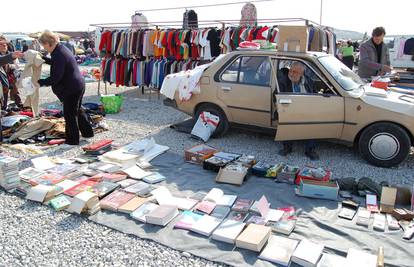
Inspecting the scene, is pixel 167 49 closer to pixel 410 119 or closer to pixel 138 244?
pixel 410 119

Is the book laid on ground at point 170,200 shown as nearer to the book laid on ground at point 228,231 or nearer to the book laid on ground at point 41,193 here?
the book laid on ground at point 228,231

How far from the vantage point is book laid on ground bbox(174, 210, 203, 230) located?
352 centimetres

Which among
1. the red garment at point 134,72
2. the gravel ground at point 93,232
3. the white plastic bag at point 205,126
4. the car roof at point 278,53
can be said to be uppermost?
the car roof at point 278,53

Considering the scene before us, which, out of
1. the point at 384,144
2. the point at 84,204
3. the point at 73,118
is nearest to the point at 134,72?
the point at 73,118

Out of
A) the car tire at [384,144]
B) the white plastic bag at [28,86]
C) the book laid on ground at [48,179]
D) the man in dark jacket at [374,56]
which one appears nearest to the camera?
the book laid on ground at [48,179]

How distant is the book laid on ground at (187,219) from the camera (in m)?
3.52

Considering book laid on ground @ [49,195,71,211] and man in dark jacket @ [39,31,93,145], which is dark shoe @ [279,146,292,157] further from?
man in dark jacket @ [39,31,93,145]

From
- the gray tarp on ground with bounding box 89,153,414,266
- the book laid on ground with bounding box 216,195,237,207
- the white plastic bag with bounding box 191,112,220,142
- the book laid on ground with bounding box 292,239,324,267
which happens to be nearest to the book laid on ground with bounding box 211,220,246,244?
the gray tarp on ground with bounding box 89,153,414,266

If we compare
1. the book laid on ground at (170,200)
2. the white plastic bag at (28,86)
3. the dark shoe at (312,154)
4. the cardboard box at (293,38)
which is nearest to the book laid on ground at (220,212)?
the book laid on ground at (170,200)

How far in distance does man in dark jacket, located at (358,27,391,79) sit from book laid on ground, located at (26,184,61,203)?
6.21 m

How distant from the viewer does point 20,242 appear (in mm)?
3303

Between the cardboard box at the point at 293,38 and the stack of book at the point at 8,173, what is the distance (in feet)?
13.5

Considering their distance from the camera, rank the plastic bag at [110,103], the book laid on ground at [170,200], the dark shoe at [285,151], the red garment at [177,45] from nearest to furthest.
Result: 1. the book laid on ground at [170,200]
2. the dark shoe at [285,151]
3. the plastic bag at [110,103]
4. the red garment at [177,45]

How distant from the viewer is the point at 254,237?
3.20 m
